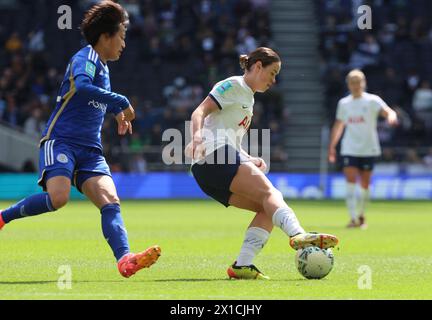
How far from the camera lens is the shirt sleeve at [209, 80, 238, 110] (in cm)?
896

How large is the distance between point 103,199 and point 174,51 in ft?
75.8

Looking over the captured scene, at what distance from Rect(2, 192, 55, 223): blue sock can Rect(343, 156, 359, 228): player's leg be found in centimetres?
870

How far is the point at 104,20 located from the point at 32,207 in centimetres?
172

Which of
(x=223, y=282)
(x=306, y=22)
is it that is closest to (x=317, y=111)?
(x=306, y=22)

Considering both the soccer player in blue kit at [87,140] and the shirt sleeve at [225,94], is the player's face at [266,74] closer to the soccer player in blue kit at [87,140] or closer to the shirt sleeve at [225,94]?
the shirt sleeve at [225,94]

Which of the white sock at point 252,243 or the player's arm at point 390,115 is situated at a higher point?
the player's arm at point 390,115

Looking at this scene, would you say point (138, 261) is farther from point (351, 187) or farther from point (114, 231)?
point (351, 187)

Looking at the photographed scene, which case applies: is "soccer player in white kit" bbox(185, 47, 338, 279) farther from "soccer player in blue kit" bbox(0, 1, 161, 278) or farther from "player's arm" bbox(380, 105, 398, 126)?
Result: "player's arm" bbox(380, 105, 398, 126)

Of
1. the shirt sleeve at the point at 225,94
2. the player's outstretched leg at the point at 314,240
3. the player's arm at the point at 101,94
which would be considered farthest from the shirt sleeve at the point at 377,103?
the player's arm at the point at 101,94

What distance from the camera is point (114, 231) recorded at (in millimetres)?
8703

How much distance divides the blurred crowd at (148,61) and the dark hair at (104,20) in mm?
19382

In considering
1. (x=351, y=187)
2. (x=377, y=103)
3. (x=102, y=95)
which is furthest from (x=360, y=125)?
(x=102, y=95)

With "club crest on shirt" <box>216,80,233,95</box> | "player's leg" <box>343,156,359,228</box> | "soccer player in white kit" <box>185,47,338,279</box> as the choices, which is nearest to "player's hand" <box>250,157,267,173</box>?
"soccer player in white kit" <box>185,47,338,279</box>

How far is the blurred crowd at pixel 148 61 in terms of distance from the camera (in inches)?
1157
